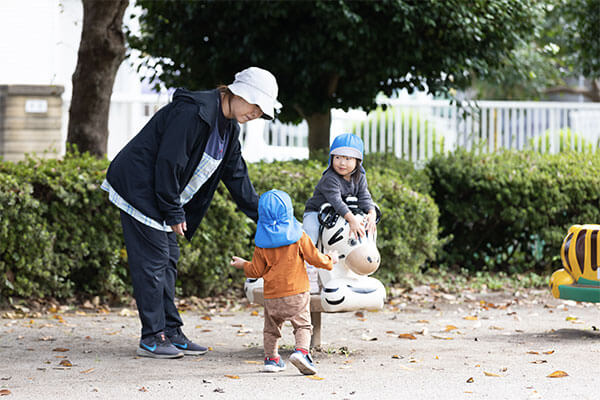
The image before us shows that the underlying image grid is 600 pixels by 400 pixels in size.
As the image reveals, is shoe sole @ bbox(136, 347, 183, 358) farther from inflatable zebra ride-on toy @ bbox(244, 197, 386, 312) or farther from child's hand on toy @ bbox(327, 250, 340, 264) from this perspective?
child's hand on toy @ bbox(327, 250, 340, 264)

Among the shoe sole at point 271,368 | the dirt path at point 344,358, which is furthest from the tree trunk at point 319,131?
the shoe sole at point 271,368

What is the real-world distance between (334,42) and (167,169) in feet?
14.0

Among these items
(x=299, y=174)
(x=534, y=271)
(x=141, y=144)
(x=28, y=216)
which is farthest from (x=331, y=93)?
(x=141, y=144)

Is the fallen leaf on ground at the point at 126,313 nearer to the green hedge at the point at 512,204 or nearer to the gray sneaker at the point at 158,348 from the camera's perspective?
the gray sneaker at the point at 158,348

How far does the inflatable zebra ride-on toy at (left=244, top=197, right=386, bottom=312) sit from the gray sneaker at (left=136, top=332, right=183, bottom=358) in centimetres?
60

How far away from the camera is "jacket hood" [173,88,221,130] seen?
463 cm

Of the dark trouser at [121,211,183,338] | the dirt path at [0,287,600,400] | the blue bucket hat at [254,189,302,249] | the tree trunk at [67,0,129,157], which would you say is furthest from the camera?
the tree trunk at [67,0,129,157]

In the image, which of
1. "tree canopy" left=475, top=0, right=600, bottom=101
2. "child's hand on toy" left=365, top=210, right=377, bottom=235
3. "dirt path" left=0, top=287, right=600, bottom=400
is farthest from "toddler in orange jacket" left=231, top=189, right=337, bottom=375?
"tree canopy" left=475, top=0, right=600, bottom=101

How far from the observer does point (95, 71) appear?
781 cm

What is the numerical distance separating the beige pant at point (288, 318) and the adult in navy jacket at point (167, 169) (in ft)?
2.38

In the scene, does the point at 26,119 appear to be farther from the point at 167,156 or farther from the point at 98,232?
the point at 167,156

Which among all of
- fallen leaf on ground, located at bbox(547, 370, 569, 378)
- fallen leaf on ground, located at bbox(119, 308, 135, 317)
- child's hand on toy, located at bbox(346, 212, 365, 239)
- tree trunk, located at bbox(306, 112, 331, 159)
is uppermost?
tree trunk, located at bbox(306, 112, 331, 159)

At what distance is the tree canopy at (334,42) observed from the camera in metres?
8.24

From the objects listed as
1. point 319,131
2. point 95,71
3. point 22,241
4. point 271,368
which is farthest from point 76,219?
point 319,131
